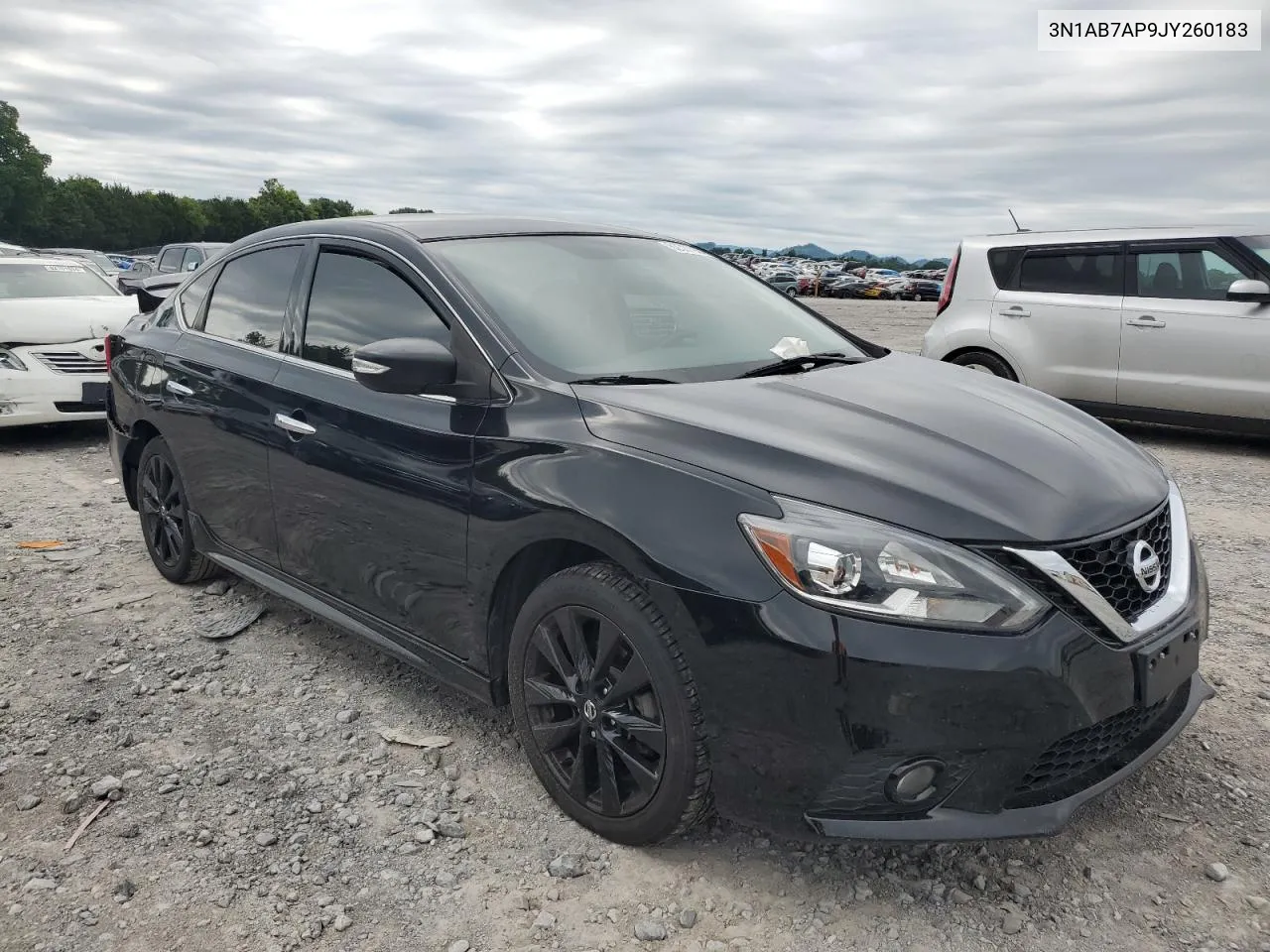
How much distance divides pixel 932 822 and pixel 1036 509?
0.73m

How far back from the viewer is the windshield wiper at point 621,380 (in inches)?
112

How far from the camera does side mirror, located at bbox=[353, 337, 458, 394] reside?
2.82m

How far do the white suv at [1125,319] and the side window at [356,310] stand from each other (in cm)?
630

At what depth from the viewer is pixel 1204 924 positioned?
2330mm

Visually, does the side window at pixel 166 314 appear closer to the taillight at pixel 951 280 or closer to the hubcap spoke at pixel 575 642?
the hubcap spoke at pixel 575 642

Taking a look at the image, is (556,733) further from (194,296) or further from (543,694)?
(194,296)

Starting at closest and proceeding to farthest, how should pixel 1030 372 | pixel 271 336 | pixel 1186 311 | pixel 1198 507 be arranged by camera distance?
pixel 271 336
pixel 1198 507
pixel 1186 311
pixel 1030 372

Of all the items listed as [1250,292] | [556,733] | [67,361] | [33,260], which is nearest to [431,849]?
[556,733]

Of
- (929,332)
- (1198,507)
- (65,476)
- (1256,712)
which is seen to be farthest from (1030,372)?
(65,476)

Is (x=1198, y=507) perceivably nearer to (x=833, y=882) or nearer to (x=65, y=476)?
(x=833, y=882)

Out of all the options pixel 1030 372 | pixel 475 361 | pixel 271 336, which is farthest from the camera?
pixel 1030 372

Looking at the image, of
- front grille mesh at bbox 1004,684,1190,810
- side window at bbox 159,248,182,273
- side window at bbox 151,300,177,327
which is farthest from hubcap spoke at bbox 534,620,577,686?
side window at bbox 159,248,182,273

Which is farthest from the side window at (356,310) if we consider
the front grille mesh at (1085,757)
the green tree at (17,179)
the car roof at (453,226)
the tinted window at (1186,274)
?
the green tree at (17,179)

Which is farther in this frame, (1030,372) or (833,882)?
(1030,372)
